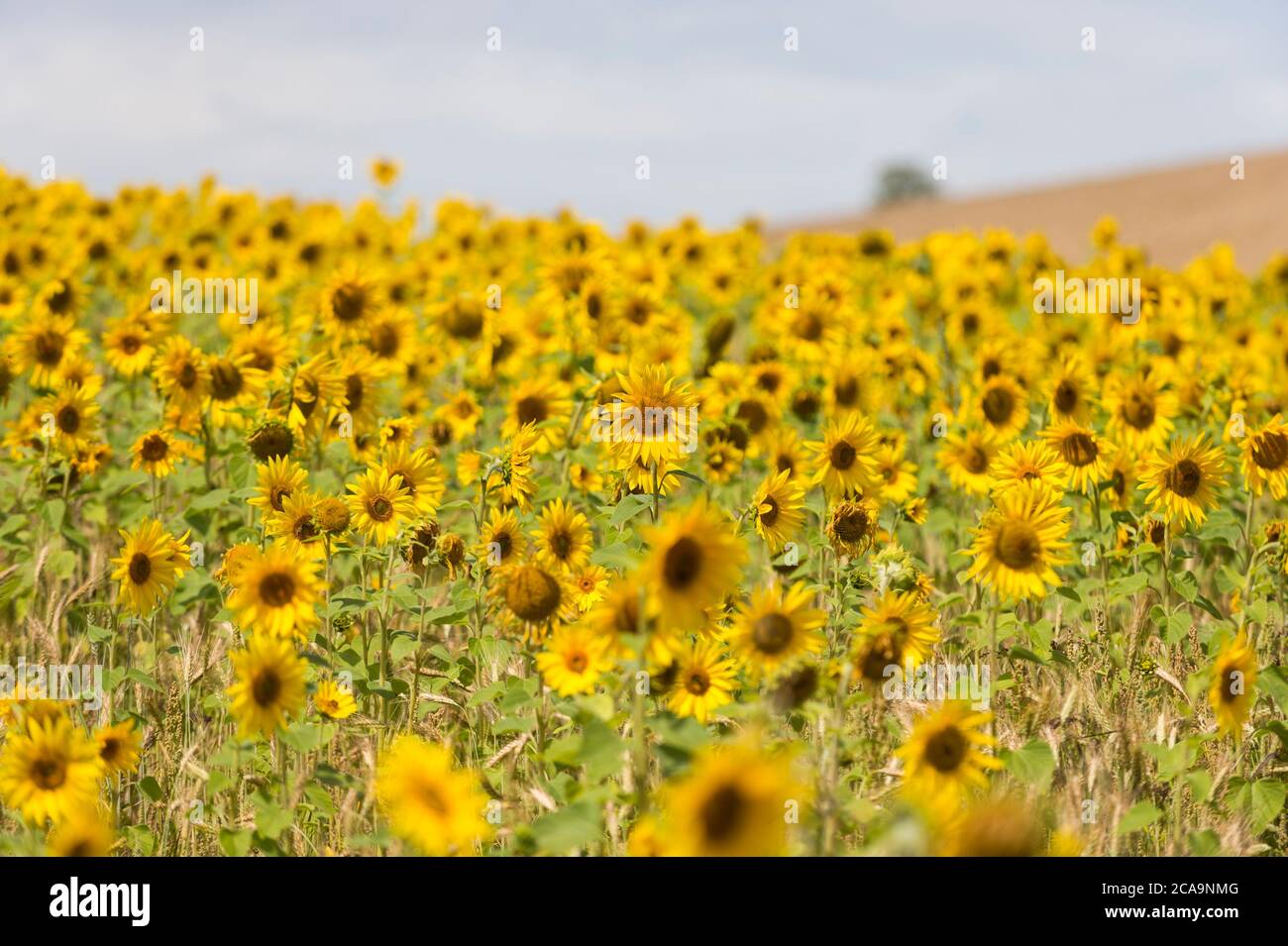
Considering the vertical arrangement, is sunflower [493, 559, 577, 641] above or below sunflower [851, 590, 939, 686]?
above

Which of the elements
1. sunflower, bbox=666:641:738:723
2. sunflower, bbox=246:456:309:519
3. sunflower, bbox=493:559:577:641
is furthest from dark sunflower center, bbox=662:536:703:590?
sunflower, bbox=246:456:309:519

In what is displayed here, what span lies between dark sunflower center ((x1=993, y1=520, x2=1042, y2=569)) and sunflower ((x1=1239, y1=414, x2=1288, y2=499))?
1.62m

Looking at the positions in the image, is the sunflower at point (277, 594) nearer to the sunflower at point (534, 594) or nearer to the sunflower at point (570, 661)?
the sunflower at point (534, 594)

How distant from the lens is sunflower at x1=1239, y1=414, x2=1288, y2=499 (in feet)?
17.3

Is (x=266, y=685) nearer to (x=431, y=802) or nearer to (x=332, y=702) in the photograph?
(x=332, y=702)

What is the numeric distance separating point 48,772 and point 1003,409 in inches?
205

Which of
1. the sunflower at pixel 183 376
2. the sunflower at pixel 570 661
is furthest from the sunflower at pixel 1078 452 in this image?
the sunflower at pixel 183 376

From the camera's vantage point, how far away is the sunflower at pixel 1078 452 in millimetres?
5641

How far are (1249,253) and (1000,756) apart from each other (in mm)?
36398

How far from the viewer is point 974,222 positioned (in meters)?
51.3

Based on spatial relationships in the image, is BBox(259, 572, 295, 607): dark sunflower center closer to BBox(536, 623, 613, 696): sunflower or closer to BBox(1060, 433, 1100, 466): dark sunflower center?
BBox(536, 623, 613, 696): sunflower
